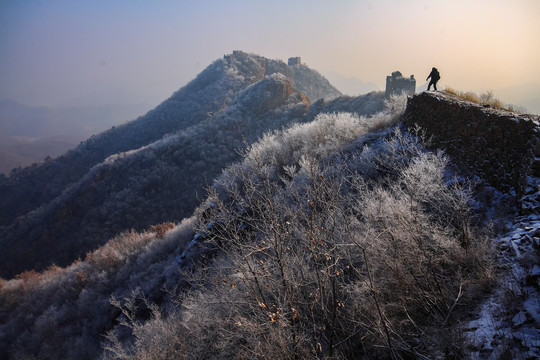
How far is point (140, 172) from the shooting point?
32562 mm

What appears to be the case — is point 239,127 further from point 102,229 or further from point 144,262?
point 144,262

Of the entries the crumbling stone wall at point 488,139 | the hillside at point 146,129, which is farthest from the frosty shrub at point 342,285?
the hillside at point 146,129

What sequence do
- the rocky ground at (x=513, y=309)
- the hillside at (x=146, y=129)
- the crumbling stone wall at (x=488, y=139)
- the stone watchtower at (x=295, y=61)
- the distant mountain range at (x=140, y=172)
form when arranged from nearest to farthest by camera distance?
the rocky ground at (x=513, y=309) → the crumbling stone wall at (x=488, y=139) → the distant mountain range at (x=140, y=172) → the hillside at (x=146, y=129) → the stone watchtower at (x=295, y=61)

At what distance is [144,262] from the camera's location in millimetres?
15086

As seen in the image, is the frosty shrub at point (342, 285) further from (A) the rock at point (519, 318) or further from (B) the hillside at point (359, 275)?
(A) the rock at point (519, 318)

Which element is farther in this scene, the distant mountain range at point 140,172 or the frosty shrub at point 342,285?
the distant mountain range at point 140,172

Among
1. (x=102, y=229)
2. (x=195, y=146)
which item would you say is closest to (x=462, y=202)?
(x=102, y=229)

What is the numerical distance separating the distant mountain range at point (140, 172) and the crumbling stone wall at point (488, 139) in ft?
59.2

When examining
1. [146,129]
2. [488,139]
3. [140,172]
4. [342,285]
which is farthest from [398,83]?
[146,129]

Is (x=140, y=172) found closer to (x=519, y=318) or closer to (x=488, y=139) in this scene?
(x=488, y=139)

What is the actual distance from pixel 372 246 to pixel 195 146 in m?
33.9

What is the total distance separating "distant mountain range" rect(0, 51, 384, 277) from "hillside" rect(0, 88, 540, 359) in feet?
46.2

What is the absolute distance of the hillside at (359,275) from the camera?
3.60 meters

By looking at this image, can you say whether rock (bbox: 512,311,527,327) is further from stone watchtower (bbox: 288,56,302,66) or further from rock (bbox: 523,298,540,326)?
stone watchtower (bbox: 288,56,302,66)
